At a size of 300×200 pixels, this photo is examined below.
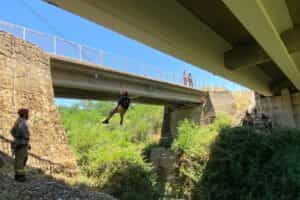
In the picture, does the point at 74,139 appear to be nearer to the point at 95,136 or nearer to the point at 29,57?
the point at 95,136

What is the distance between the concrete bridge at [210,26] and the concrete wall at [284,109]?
5.92m

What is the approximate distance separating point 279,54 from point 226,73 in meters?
2.55

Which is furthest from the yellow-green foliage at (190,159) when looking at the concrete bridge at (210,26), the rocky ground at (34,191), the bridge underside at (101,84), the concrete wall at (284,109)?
the rocky ground at (34,191)

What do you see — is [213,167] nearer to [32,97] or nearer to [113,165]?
[113,165]

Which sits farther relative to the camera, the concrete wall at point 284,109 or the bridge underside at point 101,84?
the bridge underside at point 101,84

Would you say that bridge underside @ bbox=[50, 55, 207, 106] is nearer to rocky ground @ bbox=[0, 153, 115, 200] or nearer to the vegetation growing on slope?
the vegetation growing on slope

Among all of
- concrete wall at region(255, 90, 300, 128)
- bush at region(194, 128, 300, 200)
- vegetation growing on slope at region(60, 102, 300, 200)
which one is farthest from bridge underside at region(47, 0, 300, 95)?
concrete wall at region(255, 90, 300, 128)

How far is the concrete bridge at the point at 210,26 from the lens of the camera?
3807 millimetres

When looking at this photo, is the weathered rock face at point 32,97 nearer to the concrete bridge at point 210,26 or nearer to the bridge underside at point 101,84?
the bridge underside at point 101,84

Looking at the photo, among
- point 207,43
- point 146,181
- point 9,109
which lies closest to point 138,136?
point 146,181

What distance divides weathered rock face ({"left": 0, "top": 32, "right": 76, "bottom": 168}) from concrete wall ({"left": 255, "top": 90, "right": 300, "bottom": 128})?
38.4 ft

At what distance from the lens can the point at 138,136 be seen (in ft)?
112

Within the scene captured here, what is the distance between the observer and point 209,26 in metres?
5.77

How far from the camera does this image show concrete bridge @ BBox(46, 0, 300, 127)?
150 inches
